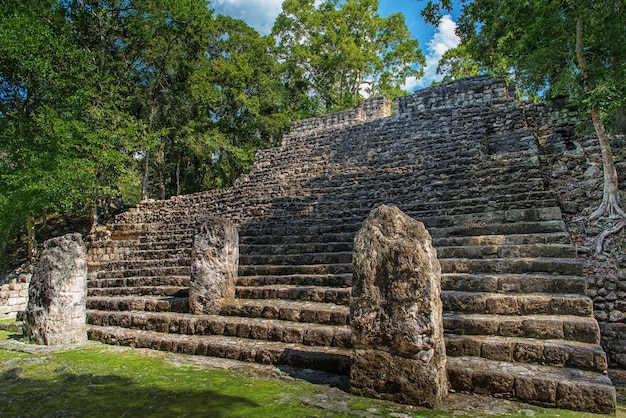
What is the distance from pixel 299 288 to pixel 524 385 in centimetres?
307

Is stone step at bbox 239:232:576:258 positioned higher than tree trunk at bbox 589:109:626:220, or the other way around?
tree trunk at bbox 589:109:626:220

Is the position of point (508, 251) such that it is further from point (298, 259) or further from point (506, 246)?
point (298, 259)

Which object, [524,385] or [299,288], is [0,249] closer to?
[299,288]

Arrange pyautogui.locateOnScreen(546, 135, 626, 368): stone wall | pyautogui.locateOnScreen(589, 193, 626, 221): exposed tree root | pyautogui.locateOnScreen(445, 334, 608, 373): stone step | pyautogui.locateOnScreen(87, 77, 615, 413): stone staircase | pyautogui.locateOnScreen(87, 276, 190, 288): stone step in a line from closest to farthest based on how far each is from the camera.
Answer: pyautogui.locateOnScreen(445, 334, 608, 373): stone step → pyautogui.locateOnScreen(87, 77, 615, 413): stone staircase → pyautogui.locateOnScreen(546, 135, 626, 368): stone wall → pyautogui.locateOnScreen(589, 193, 626, 221): exposed tree root → pyautogui.locateOnScreen(87, 276, 190, 288): stone step

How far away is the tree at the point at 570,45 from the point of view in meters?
5.72

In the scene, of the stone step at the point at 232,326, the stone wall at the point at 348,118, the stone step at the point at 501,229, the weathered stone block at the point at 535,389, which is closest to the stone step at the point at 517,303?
the weathered stone block at the point at 535,389

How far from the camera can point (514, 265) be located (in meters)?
4.64

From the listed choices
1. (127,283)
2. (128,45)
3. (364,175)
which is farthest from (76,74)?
(364,175)

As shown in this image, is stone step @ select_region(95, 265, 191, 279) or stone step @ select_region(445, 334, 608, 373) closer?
stone step @ select_region(445, 334, 608, 373)

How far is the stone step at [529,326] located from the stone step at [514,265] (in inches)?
33.6

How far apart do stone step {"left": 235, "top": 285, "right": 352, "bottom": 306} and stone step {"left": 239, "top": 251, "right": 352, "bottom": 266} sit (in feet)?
2.70

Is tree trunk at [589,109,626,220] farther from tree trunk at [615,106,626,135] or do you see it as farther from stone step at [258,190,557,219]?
tree trunk at [615,106,626,135]

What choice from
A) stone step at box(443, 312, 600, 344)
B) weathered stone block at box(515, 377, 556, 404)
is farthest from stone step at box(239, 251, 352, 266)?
weathered stone block at box(515, 377, 556, 404)

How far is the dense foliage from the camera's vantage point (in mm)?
11844
